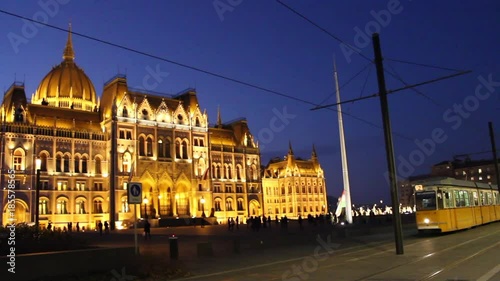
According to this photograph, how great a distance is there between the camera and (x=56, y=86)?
78.1 metres

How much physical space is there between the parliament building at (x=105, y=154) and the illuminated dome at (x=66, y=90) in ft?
0.53

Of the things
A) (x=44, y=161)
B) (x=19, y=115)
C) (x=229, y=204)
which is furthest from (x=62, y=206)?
(x=229, y=204)

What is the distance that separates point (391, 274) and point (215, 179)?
246 ft

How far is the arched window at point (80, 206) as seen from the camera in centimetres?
6688

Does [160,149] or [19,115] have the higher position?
[19,115]

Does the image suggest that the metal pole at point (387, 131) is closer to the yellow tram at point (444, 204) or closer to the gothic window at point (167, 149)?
the yellow tram at point (444, 204)

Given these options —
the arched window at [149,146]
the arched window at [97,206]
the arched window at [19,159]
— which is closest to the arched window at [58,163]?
the arched window at [19,159]

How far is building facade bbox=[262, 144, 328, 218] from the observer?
406ft

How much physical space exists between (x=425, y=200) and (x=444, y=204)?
1065 mm

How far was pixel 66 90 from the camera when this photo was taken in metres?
78.4

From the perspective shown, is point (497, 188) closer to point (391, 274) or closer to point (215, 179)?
point (391, 274)

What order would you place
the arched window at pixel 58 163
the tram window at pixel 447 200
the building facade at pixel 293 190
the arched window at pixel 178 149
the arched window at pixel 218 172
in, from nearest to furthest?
the tram window at pixel 447 200
the arched window at pixel 58 163
the arched window at pixel 178 149
the arched window at pixel 218 172
the building facade at pixel 293 190

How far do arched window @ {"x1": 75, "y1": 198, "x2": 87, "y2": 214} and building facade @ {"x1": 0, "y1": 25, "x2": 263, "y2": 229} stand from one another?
0.13m

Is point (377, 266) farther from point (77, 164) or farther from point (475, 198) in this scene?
point (77, 164)
